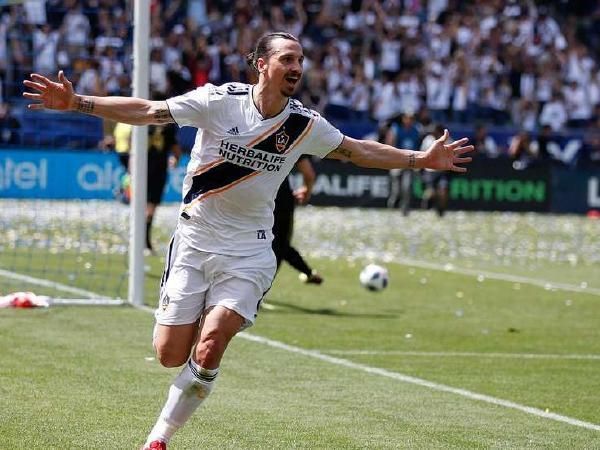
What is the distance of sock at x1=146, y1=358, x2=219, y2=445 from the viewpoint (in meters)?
7.31

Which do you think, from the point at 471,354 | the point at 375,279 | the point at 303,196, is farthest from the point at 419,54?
the point at 471,354

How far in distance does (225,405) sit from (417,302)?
279 inches

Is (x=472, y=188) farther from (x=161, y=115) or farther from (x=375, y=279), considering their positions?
(x=161, y=115)

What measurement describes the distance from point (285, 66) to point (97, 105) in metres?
0.98

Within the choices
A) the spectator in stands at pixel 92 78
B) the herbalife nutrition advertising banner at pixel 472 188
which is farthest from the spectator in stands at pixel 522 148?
the spectator in stands at pixel 92 78

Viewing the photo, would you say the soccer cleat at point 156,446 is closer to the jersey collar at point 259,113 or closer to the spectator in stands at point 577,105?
the jersey collar at point 259,113

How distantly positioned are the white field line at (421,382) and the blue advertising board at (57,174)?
513cm

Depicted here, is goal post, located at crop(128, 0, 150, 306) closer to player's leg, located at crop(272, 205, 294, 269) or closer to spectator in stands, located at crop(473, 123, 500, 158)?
player's leg, located at crop(272, 205, 294, 269)

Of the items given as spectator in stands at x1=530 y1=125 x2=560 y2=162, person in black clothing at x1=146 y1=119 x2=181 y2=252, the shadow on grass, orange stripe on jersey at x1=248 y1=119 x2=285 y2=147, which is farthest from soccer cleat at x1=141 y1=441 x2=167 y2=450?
spectator in stands at x1=530 y1=125 x2=560 y2=162

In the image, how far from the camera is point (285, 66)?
7.41 m

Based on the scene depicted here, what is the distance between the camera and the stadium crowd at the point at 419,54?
111 feet

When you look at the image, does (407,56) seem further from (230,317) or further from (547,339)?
(230,317)

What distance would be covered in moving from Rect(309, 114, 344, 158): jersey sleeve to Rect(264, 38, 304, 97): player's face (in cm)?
33

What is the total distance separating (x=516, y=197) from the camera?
110 ft
